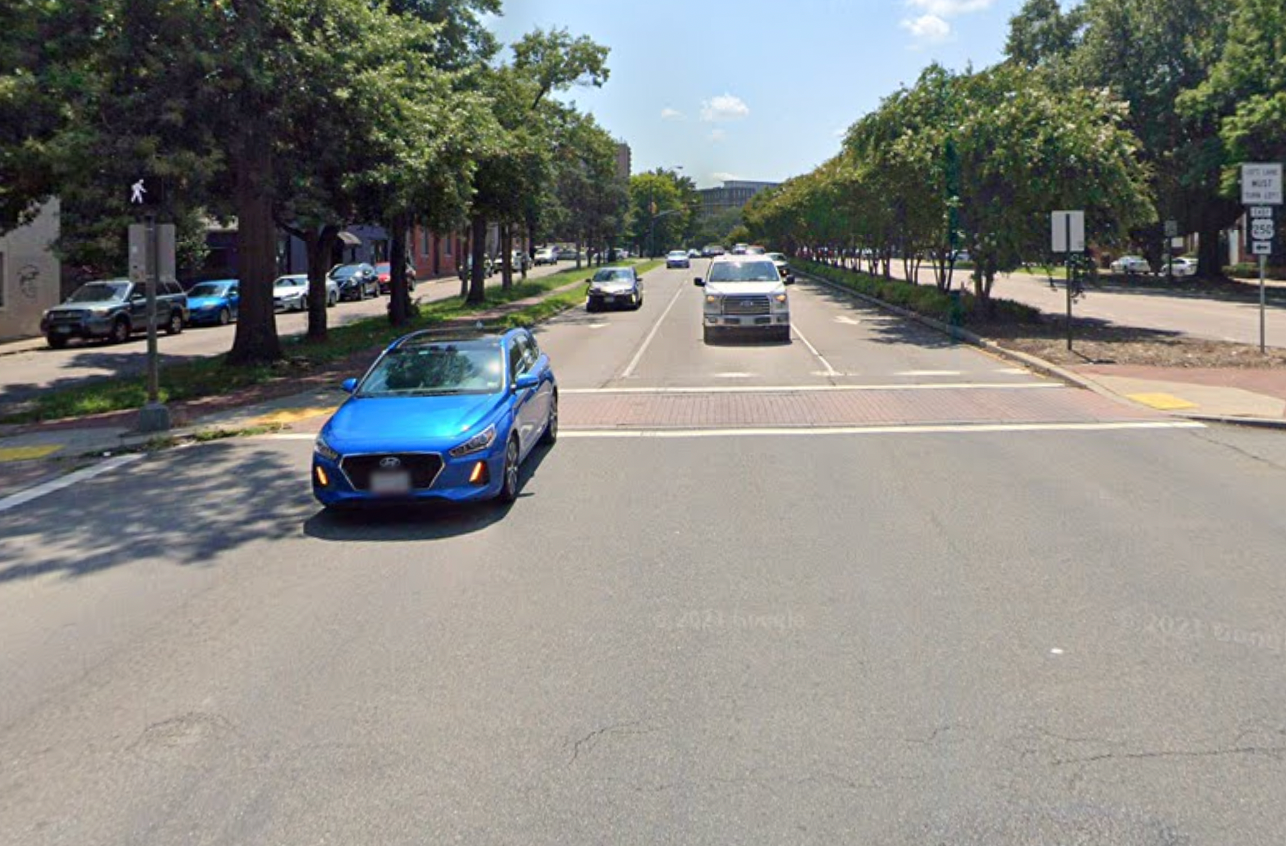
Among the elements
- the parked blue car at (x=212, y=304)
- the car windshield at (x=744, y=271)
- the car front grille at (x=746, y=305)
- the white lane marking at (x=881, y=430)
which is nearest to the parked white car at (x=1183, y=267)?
the car windshield at (x=744, y=271)

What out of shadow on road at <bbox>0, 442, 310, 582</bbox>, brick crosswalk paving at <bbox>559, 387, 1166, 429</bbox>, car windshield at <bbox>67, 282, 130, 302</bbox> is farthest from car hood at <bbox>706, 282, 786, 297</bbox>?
car windshield at <bbox>67, 282, 130, 302</bbox>

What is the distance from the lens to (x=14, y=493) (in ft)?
35.6

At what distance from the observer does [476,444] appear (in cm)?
884

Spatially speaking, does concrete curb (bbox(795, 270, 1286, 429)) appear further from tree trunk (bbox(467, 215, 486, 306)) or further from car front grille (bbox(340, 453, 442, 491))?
tree trunk (bbox(467, 215, 486, 306))

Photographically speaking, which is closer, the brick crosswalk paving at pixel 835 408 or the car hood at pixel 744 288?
the brick crosswalk paving at pixel 835 408

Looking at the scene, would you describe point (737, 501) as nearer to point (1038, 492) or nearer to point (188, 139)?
point (1038, 492)

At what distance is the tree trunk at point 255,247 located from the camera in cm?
1877

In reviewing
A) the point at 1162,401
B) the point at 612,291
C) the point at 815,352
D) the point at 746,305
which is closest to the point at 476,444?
the point at 1162,401

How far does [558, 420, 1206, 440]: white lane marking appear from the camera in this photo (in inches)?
515

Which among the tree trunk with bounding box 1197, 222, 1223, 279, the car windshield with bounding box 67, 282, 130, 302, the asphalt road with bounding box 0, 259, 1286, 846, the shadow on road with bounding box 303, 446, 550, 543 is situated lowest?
the asphalt road with bounding box 0, 259, 1286, 846

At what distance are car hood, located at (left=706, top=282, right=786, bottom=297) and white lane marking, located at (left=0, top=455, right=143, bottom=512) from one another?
48.1ft

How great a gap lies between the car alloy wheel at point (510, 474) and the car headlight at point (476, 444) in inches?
11.7

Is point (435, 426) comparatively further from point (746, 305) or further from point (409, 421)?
point (746, 305)

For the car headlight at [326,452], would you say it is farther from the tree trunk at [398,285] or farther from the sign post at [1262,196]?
the tree trunk at [398,285]
